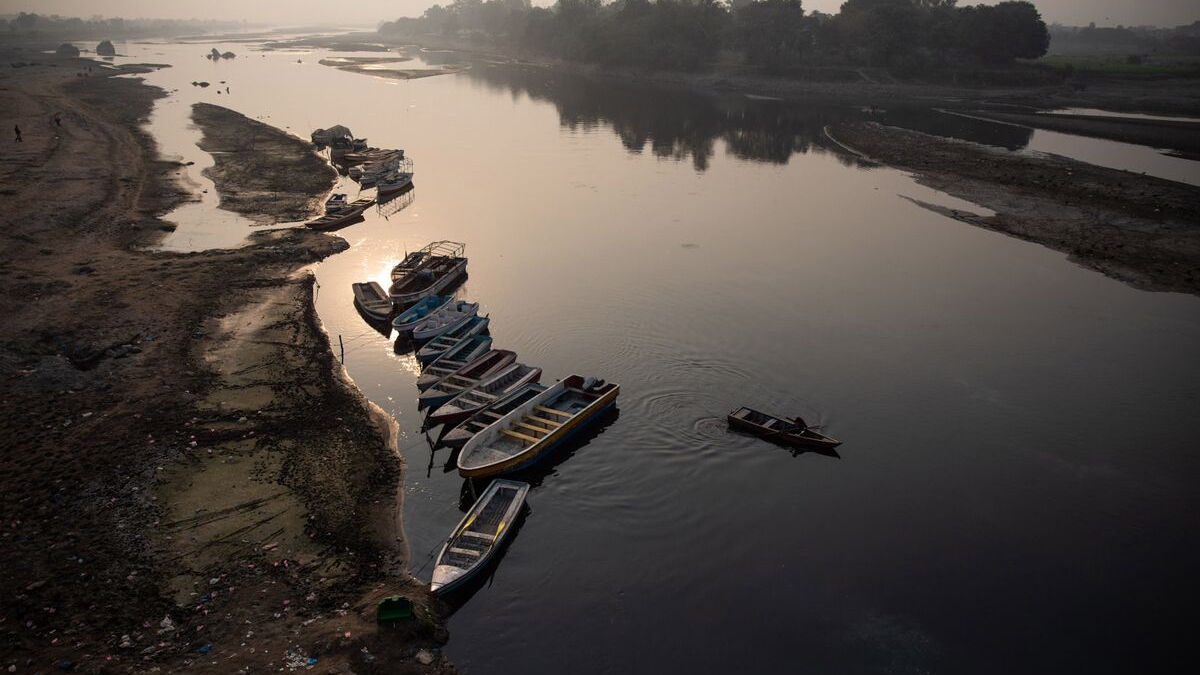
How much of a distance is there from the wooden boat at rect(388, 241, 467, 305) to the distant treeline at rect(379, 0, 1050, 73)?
114 meters

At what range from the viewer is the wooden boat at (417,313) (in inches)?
1170

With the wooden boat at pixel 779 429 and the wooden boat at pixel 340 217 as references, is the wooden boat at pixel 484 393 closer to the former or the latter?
the wooden boat at pixel 779 429

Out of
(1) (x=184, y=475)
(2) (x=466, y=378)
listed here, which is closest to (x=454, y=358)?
(2) (x=466, y=378)

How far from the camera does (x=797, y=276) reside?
38.7 metres

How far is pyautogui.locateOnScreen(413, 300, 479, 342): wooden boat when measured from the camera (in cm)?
2864

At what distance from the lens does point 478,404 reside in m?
23.6

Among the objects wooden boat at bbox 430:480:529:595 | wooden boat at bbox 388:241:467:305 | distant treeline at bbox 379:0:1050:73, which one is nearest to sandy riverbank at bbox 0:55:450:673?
wooden boat at bbox 430:480:529:595

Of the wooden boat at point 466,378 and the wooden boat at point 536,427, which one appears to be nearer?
the wooden boat at point 536,427

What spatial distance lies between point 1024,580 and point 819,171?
52916 mm

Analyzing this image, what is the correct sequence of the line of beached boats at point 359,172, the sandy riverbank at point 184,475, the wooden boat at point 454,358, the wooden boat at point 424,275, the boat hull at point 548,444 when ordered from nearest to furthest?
the sandy riverbank at point 184,475 → the boat hull at point 548,444 → the wooden boat at point 454,358 → the wooden boat at point 424,275 → the line of beached boats at point 359,172

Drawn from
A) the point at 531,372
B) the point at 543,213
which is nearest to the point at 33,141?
the point at 543,213

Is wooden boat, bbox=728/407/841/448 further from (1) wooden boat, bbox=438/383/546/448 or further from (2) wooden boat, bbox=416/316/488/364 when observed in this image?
(2) wooden boat, bbox=416/316/488/364

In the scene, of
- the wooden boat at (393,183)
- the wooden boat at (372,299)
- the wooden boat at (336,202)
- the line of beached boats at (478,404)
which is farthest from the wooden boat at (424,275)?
A: the wooden boat at (393,183)

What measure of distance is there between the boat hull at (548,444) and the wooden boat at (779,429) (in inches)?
181
